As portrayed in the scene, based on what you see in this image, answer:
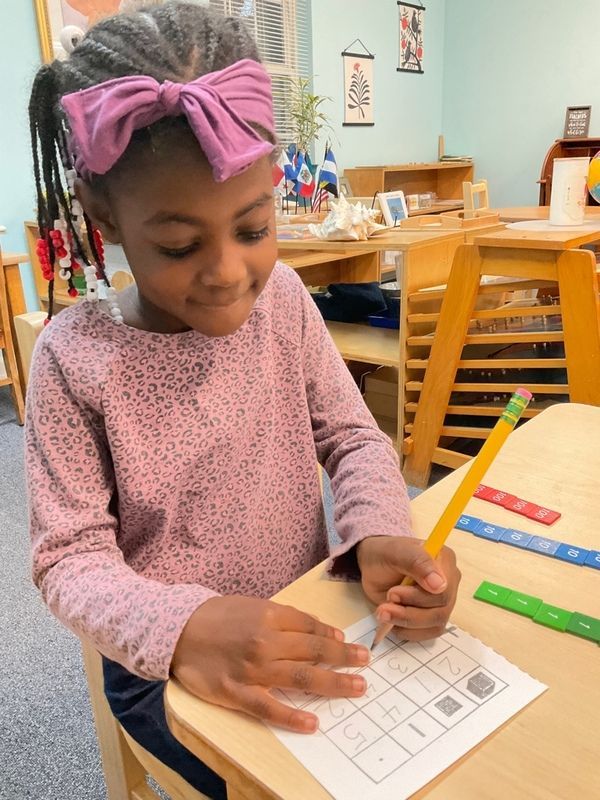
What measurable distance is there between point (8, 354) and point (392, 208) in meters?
1.68

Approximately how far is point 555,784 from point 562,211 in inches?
66.4

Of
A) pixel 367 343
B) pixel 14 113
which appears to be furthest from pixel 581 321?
Result: pixel 14 113

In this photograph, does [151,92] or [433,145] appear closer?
[151,92]

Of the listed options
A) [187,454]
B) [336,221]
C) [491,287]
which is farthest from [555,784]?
[336,221]

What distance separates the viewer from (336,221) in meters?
2.11

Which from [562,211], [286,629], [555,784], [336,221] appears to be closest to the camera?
[555,784]

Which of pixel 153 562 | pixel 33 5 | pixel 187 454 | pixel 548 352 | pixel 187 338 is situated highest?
pixel 33 5

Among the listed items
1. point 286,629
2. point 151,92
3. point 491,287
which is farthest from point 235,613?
point 491,287

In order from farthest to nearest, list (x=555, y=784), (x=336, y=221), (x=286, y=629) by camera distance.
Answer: (x=336, y=221) < (x=286, y=629) < (x=555, y=784)

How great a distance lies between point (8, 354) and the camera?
2.71m

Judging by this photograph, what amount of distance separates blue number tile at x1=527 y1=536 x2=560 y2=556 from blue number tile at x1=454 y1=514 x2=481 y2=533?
0.06 m

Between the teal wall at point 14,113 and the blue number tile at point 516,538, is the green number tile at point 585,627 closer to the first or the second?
the blue number tile at point 516,538

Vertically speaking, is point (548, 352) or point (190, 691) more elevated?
point (190, 691)

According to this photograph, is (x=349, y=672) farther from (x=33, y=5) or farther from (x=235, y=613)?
(x=33, y=5)
